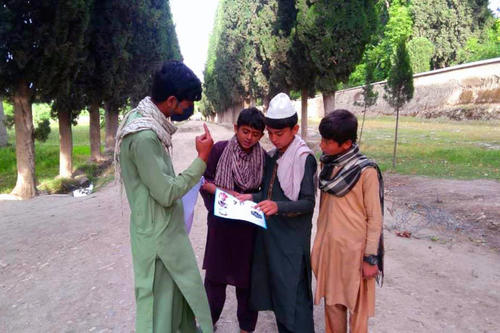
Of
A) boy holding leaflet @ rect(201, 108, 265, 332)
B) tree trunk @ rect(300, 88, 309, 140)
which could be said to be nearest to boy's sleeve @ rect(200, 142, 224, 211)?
boy holding leaflet @ rect(201, 108, 265, 332)

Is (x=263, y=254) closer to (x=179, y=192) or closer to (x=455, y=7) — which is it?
(x=179, y=192)

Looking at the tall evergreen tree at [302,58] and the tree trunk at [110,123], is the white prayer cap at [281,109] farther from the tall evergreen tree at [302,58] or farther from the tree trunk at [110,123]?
the tree trunk at [110,123]

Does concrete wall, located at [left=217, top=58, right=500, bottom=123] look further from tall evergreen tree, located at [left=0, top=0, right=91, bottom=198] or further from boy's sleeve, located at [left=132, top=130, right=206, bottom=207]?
boy's sleeve, located at [left=132, top=130, right=206, bottom=207]

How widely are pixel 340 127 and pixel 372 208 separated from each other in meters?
0.47

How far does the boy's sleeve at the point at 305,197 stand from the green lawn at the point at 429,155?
24.7ft

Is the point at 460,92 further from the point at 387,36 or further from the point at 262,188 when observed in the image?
the point at 262,188

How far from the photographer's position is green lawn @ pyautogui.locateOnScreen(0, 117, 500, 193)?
9.31 m

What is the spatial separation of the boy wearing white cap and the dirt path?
64cm

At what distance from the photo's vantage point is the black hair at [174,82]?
5.74 ft

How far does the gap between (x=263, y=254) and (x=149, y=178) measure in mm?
950

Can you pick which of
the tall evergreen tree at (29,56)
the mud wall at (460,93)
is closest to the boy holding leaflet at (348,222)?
the tall evergreen tree at (29,56)

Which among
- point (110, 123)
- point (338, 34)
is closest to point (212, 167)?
point (338, 34)

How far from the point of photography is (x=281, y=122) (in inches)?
82.8

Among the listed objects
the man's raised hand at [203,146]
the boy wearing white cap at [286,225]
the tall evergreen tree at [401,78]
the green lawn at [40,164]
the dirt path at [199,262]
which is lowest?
the green lawn at [40,164]
